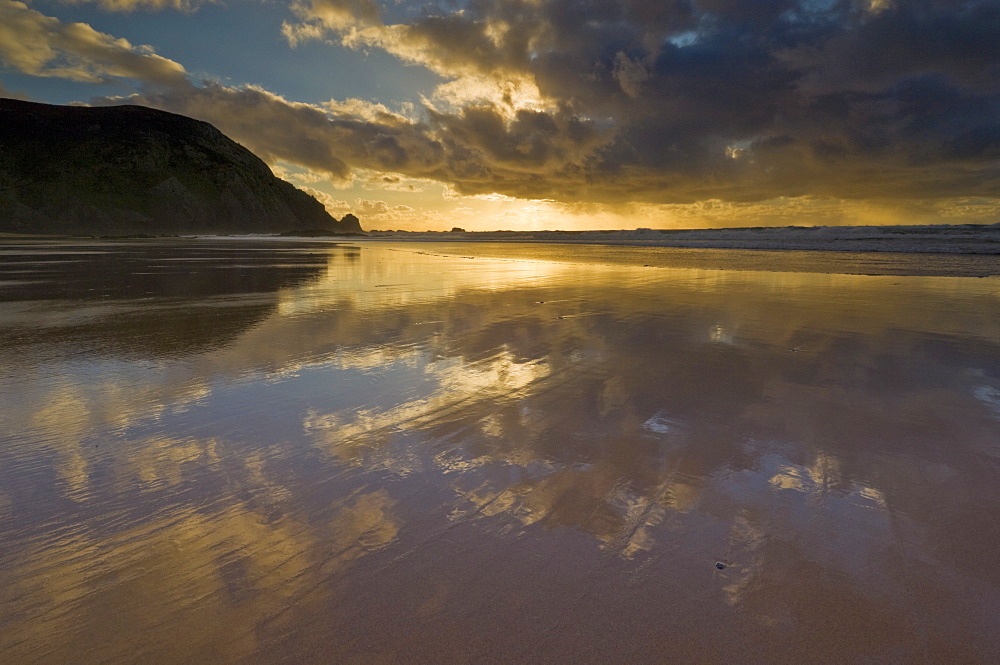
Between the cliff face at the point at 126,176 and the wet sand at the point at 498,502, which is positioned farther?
the cliff face at the point at 126,176

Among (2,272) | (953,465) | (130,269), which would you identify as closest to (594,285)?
(953,465)

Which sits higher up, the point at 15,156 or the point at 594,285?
the point at 15,156

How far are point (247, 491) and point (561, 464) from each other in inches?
70.7

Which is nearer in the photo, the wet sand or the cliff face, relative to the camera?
the wet sand

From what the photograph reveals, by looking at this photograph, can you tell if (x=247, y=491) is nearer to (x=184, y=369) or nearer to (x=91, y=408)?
(x=91, y=408)

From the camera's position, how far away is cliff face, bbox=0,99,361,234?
336 feet

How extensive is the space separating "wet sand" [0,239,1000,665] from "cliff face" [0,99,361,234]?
129m

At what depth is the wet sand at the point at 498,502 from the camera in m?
1.67

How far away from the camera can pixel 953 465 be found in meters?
2.87

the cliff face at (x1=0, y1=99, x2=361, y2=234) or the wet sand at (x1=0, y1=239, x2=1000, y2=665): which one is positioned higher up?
the cliff face at (x1=0, y1=99, x2=361, y2=234)

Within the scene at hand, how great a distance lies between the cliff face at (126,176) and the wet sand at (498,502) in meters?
129

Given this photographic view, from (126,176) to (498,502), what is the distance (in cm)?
15573

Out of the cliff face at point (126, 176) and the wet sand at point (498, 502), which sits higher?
the cliff face at point (126, 176)

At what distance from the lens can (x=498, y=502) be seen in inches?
97.3
